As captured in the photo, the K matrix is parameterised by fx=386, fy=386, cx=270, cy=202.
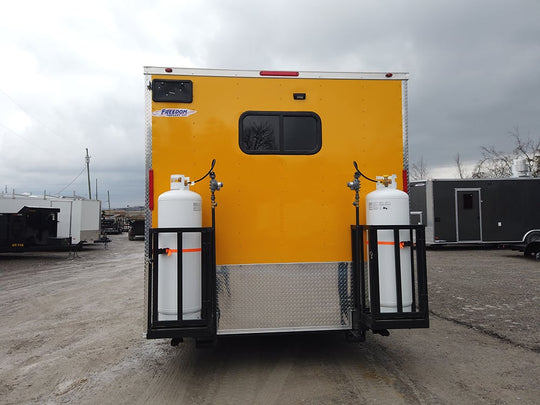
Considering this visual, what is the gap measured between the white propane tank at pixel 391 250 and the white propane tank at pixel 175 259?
176cm

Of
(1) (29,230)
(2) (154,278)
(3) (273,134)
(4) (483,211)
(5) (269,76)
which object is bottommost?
(2) (154,278)

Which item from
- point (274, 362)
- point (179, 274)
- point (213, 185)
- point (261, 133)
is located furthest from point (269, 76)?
point (274, 362)

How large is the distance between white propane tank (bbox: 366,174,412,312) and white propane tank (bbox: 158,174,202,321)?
1.76 metres

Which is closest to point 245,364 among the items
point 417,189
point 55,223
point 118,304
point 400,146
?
point 400,146

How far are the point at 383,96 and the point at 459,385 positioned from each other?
304cm

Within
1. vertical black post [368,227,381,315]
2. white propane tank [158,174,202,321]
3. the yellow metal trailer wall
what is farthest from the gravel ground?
white propane tank [158,174,202,321]

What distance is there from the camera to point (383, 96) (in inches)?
167

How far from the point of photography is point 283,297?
156 inches

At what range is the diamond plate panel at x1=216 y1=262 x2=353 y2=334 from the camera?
3.90 meters

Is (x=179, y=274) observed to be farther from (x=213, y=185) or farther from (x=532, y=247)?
(x=532, y=247)

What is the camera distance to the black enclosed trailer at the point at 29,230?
1556 cm

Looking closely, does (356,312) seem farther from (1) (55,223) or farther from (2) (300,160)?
(1) (55,223)

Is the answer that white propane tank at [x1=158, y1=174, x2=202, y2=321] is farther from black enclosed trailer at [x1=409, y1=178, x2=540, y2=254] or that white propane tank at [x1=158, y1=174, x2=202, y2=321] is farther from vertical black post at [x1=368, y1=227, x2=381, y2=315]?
black enclosed trailer at [x1=409, y1=178, x2=540, y2=254]

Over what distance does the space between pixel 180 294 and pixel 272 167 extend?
1.57m
